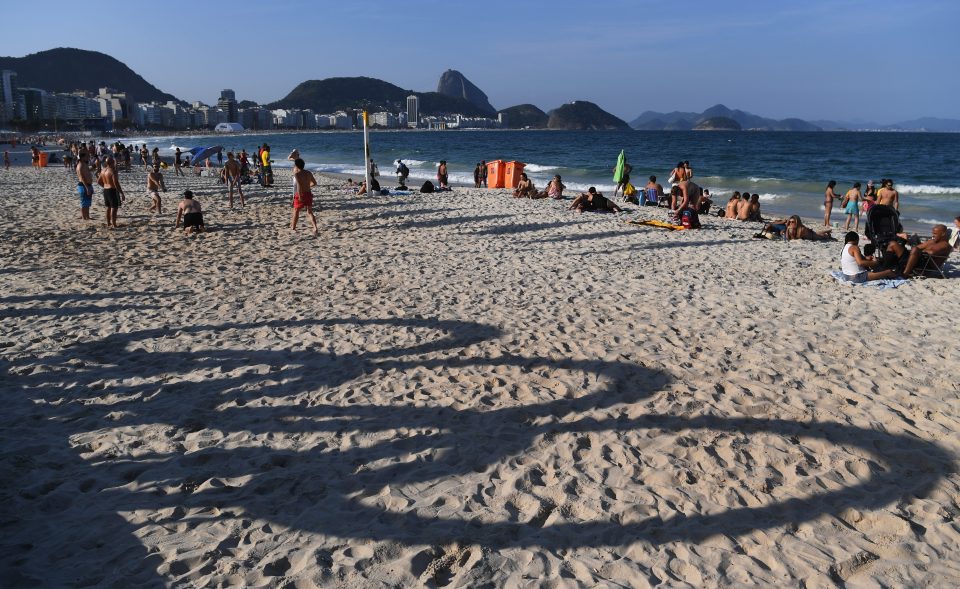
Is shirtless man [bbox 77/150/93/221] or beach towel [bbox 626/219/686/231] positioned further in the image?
beach towel [bbox 626/219/686/231]

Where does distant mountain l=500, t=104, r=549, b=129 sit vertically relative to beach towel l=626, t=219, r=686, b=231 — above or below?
above

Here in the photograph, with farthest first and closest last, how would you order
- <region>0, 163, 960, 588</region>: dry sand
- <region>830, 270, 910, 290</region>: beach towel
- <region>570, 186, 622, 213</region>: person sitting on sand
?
<region>570, 186, 622, 213</region>: person sitting on sand
<region>830, 270, 910, 290</region>: beach towel
<region>0, 163, 960, 588</region>: dry sand

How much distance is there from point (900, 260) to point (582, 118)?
585ft

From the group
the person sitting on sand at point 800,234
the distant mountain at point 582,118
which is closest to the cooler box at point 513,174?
the person sitting on sand at point 800,234

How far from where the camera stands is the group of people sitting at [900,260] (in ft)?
24.3

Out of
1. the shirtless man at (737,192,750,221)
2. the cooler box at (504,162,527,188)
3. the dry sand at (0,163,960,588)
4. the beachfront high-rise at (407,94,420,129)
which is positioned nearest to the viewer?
the dry sand at (0,163,960,588)

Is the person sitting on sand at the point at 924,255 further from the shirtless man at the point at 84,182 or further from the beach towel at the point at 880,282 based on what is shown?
the shirtless man at the point at 84,182

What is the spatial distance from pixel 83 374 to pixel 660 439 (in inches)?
160

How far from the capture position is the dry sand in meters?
2.65

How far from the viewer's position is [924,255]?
7578 millimetres

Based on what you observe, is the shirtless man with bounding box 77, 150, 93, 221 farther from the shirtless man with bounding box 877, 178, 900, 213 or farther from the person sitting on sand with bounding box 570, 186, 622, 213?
the shirtless man with bounding box 877, 178, 900, 213

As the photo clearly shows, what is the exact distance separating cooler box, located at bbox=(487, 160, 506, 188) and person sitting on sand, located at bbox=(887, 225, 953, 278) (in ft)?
43.8

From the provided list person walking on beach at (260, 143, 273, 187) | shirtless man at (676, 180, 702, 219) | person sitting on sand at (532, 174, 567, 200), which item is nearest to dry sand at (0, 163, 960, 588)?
shirtless man at (676, 180, 702, 219)

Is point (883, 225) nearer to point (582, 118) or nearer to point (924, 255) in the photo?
point (924, 255)
